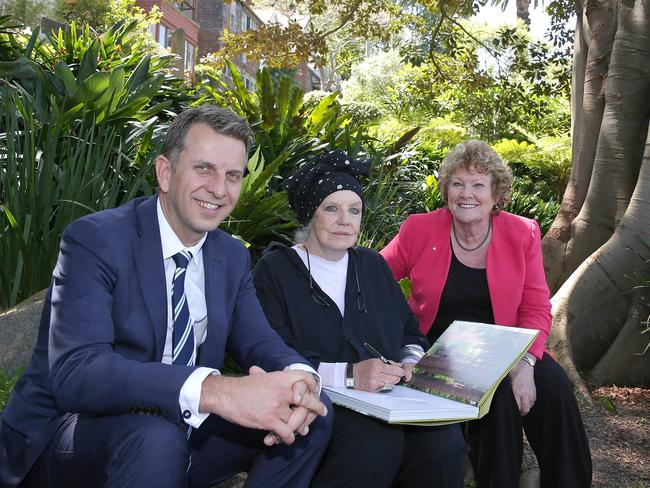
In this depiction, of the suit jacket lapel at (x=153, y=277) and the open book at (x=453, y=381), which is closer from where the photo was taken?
the suit jacket lapel at (x=153, y=277)

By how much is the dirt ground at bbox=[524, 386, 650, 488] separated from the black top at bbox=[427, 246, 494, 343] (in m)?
0.86

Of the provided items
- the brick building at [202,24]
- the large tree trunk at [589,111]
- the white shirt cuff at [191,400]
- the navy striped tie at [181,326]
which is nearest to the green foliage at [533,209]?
the large tree trunk at [589,111]

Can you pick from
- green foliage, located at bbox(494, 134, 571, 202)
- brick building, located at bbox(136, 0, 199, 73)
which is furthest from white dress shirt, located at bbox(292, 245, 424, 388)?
brick building, located at bbox(136, 0, 199, 73)

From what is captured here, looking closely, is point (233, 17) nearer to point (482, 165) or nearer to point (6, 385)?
point (482, 165)

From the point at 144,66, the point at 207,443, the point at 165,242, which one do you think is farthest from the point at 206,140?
the point at 144,66

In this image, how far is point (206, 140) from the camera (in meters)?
2.55

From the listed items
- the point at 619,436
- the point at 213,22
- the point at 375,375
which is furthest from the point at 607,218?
the point at 213,22

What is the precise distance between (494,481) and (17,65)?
4938mm

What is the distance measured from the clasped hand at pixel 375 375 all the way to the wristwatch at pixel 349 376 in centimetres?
1

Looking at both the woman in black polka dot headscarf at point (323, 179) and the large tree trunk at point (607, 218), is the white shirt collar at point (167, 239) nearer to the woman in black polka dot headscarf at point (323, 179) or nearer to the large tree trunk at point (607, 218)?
the woman in black polka dot headscarf at point (323, 179)

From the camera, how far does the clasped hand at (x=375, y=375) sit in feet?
9.34

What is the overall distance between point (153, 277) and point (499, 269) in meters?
1.96

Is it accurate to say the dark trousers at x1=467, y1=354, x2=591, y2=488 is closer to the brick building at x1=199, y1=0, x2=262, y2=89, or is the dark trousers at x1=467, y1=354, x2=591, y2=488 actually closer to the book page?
the book page

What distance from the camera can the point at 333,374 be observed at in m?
2.94
